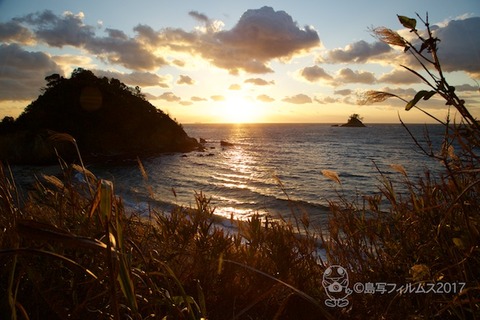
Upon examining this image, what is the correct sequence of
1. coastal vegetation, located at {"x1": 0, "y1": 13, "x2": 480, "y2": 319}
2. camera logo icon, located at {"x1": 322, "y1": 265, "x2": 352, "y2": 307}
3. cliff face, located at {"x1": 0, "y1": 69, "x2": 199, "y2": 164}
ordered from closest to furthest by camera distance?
coastal vegetation, located at {"x1": 0, "y1": 13, "x2": 480, "y2": 319}, camera logo icon, located at {"x1": 322, "y1": 265, "x2": 352, "y2": 307}, cliff face, located at {"x1": 0, "y1": 69, "x2": 199, "y2": 164}

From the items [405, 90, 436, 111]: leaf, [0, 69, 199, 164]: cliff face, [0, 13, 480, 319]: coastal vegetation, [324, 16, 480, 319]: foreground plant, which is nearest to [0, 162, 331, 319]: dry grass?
[0, 13, 480, 319]: coastal vegetation

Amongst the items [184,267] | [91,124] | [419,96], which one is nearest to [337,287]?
[184,267]

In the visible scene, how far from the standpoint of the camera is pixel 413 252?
227cm

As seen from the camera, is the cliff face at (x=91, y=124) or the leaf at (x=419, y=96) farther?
the cliff face at (x=91, y=124)

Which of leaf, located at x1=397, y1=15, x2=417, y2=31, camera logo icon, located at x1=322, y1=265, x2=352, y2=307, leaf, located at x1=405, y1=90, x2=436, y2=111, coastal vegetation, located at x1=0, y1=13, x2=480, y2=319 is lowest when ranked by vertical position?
camera logo icon, located at x1=322, y1=265, x2=352, y2=307

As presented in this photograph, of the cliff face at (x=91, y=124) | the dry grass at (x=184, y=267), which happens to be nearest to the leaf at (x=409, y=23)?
the dry grass at (x=184, y=267)

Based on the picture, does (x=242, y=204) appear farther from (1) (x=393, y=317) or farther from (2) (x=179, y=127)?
(2) (x=179, y=127)

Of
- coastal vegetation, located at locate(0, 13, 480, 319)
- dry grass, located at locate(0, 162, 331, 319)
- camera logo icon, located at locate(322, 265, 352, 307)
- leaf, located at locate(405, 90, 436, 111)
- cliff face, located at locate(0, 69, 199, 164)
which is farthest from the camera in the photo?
cliff face, located at locate(0, 69, 199, 164)

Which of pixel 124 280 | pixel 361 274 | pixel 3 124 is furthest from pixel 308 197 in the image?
pixel 3 124

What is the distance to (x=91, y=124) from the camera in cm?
4841

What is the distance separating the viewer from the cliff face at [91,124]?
38406 mm

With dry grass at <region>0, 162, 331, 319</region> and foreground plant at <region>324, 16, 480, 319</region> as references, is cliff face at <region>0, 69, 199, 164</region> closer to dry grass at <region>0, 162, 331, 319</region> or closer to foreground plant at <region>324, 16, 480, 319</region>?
dry grass at <region>0, 162, 331, 319</region>

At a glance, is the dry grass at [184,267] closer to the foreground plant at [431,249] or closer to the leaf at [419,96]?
the foreground plant at [431,249]

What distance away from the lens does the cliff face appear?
38.4 meters
